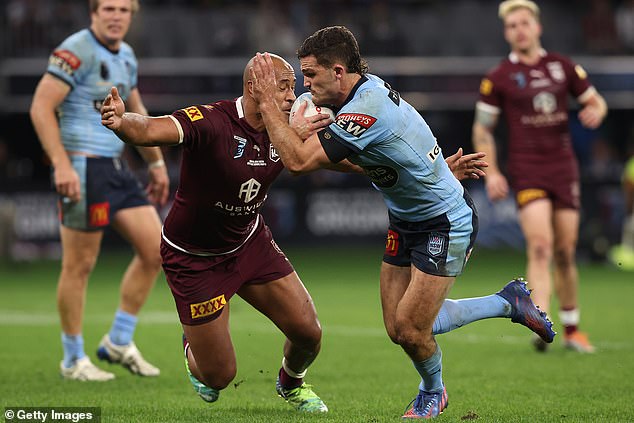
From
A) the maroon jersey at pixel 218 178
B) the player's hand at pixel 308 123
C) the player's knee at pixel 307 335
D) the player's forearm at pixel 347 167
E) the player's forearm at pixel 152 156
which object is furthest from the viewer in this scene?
the player's forearm at pixel 152 156

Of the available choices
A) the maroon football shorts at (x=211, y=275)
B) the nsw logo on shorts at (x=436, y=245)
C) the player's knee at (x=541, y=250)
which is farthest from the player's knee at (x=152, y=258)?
the player's knee at (x=541, y=250)

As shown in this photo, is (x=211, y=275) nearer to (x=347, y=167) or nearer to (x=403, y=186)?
(x=347, y=167)

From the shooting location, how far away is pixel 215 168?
6.66m

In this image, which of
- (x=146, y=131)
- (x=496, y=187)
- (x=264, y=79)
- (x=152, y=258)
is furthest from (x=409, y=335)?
(x=496, y=187)

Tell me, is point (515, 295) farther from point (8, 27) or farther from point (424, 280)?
point (8, 27)

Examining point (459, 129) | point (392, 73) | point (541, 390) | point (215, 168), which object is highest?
point (215, 168)

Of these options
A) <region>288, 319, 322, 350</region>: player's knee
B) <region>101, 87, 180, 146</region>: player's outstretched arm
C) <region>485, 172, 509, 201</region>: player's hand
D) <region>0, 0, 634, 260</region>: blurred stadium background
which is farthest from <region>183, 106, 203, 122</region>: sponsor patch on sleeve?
<region>0, 0, 634, 260</region>: blurred stadium background

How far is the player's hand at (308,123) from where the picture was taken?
6.30 metres

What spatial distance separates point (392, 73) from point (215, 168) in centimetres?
1764

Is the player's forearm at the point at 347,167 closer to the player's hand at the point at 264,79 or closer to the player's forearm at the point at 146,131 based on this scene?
the player's hand at the point at 264,79

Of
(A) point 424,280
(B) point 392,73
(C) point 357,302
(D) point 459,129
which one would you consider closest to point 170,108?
(B) point 392,73

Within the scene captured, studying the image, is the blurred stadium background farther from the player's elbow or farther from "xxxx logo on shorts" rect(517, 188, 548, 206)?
the player's elbow

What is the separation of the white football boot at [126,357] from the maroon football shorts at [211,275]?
175cm

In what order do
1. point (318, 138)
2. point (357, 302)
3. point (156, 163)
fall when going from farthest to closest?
point (357, 302) < point (156, 163) < point (318, 138)
